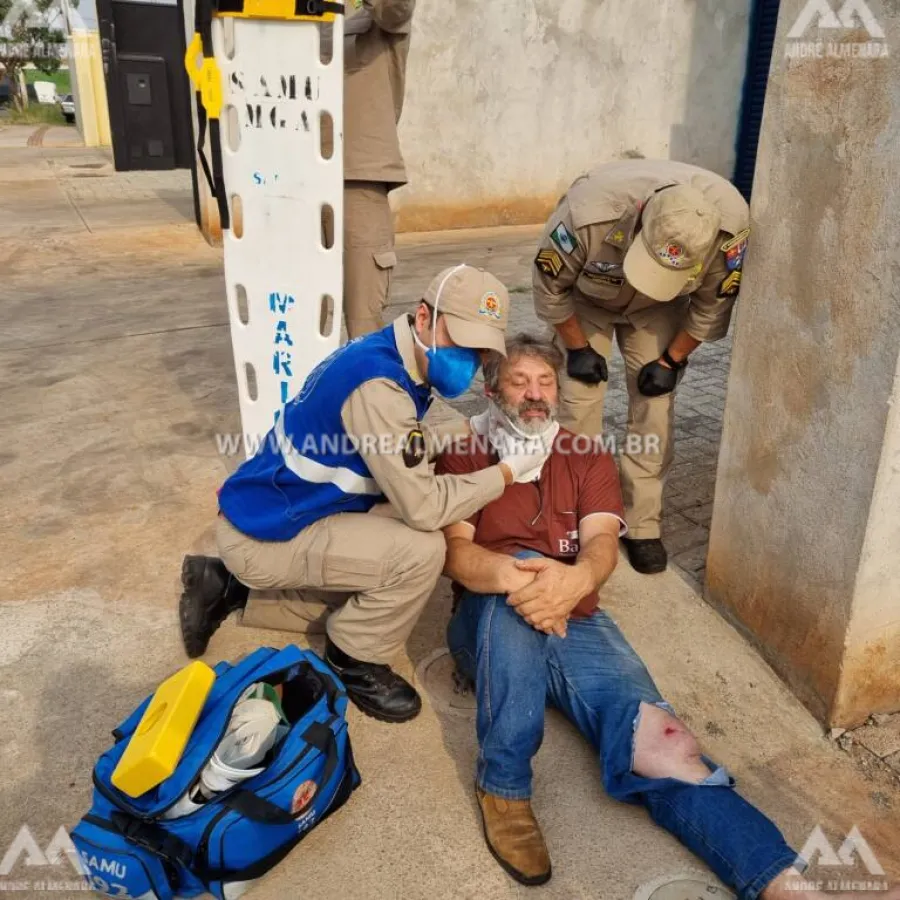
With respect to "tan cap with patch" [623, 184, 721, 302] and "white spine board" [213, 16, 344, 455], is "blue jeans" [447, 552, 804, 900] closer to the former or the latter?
"tan cap with patch" [623, 184, 721, 302]

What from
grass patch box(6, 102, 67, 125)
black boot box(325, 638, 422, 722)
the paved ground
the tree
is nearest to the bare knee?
the paved ground

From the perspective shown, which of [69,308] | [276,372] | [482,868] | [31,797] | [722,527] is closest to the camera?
[482,868]

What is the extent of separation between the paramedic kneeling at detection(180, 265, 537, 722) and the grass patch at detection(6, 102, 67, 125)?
28437 mm

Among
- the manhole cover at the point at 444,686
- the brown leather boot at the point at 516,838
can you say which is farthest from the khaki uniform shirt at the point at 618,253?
the brown leather boot at the point at 516,838

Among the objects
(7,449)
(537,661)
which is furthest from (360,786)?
(7,449)

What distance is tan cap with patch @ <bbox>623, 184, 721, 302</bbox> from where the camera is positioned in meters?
2.80

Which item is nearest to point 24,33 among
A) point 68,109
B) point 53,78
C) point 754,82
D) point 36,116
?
point 53,78

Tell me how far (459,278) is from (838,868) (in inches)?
67.6

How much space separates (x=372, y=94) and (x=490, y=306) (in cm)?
196

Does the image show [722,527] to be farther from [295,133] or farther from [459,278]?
[295,133]

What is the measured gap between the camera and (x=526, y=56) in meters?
9.52

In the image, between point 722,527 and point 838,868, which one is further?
point 722,527

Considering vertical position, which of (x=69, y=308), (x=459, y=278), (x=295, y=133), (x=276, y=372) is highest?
(x=295, y=133)

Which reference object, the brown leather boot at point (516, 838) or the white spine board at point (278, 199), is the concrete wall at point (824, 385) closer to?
the brown leather boot at point (516, 838)
